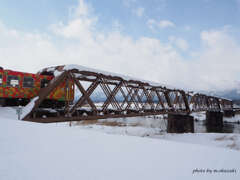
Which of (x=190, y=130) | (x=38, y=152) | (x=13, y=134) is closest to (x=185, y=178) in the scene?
(x=38, y=152)

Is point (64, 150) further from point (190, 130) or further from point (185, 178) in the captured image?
point (190, 130)

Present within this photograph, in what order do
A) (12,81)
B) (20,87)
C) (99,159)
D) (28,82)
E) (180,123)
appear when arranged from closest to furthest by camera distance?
(99,159), (12,81), (20,87), (28,82), (180,123)

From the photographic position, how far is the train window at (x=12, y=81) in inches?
434

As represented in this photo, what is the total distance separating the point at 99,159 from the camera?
338 cm

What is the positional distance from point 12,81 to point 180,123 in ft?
86.8

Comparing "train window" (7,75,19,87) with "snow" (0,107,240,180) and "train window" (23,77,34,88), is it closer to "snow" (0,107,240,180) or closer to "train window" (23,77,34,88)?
"train window" (23,77,34,88)

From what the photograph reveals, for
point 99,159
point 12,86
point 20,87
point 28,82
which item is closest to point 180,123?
point 28,82

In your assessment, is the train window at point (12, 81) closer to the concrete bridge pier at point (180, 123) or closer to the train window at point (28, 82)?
the train window at point (28, 82)

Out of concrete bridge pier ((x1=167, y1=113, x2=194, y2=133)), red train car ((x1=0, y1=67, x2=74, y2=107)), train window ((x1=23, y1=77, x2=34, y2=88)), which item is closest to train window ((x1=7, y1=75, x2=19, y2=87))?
red train car ((x1=0, y1=67, x2=74, y2=107))

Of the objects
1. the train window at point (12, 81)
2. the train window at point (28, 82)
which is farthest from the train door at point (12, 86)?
the train window at point (28, 82)

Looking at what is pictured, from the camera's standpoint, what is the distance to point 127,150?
4.06 m

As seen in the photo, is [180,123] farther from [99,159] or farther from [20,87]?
[99,159]

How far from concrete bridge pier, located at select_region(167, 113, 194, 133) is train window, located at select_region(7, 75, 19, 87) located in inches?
997

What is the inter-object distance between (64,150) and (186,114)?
2888 centimetres
